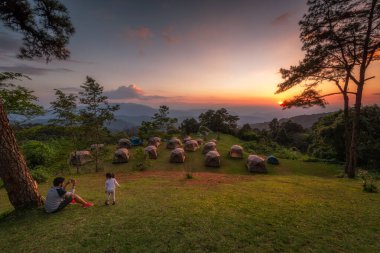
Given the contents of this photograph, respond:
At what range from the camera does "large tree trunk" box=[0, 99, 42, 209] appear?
719cm

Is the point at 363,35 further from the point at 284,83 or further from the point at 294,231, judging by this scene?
the point at 294,231

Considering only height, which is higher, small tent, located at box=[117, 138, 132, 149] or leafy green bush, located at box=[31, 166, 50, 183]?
small tent, located at box=[117, 138, 132, 149]

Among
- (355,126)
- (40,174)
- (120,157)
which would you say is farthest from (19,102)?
(355,126)

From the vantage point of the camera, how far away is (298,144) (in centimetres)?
5862

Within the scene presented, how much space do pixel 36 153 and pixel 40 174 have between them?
135 inches

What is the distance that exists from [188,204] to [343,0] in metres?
18.6

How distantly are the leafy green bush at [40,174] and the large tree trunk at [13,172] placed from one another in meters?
12.6

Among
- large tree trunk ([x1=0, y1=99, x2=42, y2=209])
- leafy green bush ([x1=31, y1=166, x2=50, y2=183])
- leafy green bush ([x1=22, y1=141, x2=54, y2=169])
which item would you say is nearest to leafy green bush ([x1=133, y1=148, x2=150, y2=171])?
leafy green bush ([x1=22, y1=141, x2=54, y2=169])

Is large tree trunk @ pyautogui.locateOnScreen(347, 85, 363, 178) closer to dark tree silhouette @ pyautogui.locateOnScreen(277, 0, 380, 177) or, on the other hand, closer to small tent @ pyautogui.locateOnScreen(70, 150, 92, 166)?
dark tree silhouette @ pyautogui.locateOnScreen(277, 0, 380, 177)

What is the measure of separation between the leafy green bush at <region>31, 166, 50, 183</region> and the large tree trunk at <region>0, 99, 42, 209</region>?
1265cm

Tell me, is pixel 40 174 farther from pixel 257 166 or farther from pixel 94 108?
pixel 257 166

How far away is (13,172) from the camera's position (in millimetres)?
7367

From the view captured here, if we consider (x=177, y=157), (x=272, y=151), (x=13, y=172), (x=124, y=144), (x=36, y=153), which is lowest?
(x=177, y=157)

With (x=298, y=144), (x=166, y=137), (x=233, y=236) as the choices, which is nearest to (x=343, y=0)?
(x=233, y=236)
